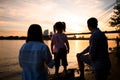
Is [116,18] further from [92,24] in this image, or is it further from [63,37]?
[92,24]

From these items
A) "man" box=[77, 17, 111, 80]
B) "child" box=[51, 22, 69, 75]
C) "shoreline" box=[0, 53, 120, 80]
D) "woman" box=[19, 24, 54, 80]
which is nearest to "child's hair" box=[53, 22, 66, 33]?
"child" box=[51, 22, 69, 75]

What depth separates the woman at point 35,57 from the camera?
5824 mm

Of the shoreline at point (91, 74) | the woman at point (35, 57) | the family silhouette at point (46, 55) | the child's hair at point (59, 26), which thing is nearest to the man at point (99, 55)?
the family silhouette at point (46, 55)

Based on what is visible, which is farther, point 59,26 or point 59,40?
point 59,40

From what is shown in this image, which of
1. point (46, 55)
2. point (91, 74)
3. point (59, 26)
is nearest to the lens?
point (46, 55)

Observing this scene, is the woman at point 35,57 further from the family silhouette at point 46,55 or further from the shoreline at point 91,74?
the shoreline at point 91,74

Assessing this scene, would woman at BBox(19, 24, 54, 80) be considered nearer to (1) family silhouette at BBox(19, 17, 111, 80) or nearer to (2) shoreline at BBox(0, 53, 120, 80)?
(1) family silhouette at BBox(19, 17, 111, 80)

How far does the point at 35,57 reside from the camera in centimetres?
585

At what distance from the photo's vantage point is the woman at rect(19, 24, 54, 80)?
582 centimetres

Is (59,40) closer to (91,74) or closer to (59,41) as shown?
(59,41)

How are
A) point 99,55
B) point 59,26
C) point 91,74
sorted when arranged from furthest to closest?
point 91,74, point 59,26, point 99,55

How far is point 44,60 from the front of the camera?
19.3ft

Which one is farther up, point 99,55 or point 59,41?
point 59,41

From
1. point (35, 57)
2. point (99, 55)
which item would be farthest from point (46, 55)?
point (99, 55)
